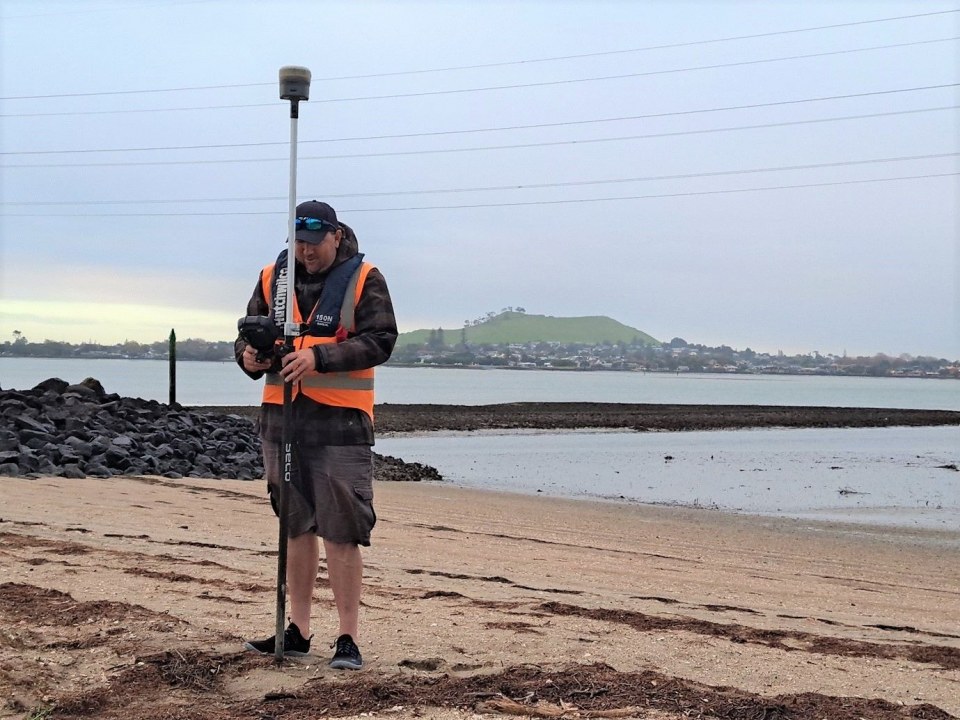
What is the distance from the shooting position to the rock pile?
618 inches

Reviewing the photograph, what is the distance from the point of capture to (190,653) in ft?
17.0

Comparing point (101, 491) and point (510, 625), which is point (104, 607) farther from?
point (101, 491)

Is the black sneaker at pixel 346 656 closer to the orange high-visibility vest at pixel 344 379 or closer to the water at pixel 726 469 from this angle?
the orange high-visibility vest at pixel 344 379

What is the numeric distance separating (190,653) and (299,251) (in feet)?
6.67

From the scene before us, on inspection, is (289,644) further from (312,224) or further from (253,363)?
(312,224)

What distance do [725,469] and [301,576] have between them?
25.5m

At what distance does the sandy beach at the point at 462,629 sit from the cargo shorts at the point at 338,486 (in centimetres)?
67

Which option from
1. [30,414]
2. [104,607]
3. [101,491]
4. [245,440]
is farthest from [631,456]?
[104,607]

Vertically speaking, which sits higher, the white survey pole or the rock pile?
the white survey pole

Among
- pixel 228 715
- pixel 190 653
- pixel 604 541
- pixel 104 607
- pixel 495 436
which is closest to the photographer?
pixel 228 715

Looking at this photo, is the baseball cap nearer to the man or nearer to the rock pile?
the man

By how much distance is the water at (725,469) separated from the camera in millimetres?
21344

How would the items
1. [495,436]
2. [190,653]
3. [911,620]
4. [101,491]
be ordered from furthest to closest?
[495,436] < [101,491] < [911,620] < [190,653]

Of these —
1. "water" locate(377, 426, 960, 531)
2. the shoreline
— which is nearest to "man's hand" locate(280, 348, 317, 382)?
"water" locate(377, 426, 960, 531)
